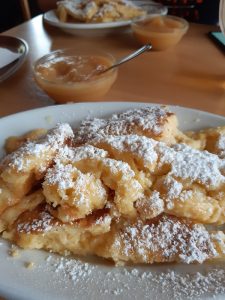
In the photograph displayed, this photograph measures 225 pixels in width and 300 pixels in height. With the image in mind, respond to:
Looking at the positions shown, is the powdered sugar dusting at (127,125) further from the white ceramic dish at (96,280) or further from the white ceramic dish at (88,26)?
the white ceramic dish at (88,26)

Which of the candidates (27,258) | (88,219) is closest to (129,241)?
(88,219)

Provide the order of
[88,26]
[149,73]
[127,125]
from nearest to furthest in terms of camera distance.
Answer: [127,125]
[149,73]
[88,26]

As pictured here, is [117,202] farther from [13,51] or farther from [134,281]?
[13,51]

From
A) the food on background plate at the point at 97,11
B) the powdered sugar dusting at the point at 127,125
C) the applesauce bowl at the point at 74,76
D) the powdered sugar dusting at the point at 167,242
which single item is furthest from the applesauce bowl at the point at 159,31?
the powdered sugar dusting at the point at 167,242

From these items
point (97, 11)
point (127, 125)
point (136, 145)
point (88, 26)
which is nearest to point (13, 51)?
point (88, 26)

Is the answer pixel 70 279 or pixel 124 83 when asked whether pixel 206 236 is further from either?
pixel 124 83

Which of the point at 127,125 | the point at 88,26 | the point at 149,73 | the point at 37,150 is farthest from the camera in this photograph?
the point at 88,26

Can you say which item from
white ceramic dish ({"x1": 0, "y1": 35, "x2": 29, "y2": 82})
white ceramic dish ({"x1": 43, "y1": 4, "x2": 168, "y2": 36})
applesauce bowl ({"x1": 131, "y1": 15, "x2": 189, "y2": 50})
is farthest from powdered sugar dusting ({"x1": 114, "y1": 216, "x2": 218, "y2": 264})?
white ceramic dish ({"x1": 43, "y1": 4, "x2": 168, "y2": 36})
